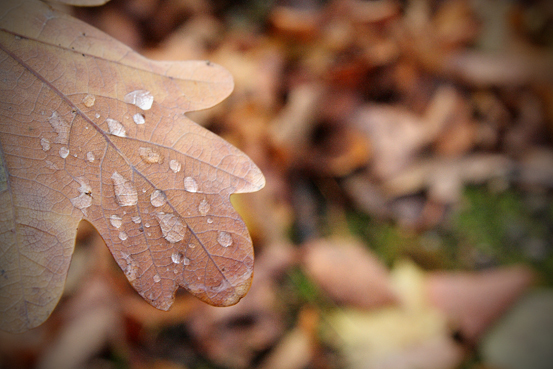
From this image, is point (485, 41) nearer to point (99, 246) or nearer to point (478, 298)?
point (478, 298)

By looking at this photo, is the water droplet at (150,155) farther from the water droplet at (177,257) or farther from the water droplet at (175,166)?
the water droplet at (177,257)

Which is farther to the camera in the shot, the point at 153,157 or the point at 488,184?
the point at 488,184

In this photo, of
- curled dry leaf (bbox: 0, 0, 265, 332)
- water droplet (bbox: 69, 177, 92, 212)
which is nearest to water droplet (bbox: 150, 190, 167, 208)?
curled dry leaf (bbox: 0, 0, 265, 332)

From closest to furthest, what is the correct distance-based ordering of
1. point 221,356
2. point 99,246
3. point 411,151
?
1. point 221,356
2. point 99,246
3. point 411,151

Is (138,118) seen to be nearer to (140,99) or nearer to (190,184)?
(140,99)

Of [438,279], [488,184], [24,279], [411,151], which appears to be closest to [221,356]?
[24,279]

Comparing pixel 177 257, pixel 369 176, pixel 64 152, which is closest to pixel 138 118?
pixel 64 152

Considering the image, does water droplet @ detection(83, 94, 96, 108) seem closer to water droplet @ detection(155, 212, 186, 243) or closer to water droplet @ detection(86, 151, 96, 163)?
water droplet @ detection(86, 151, 96, 163)
